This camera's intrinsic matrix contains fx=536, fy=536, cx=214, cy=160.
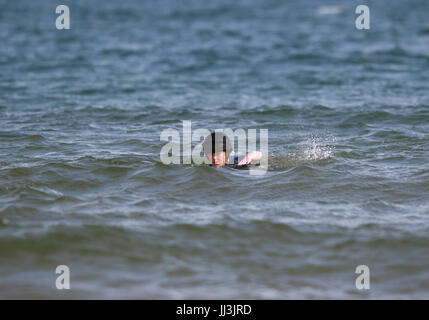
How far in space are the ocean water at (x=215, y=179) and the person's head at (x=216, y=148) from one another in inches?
11.8

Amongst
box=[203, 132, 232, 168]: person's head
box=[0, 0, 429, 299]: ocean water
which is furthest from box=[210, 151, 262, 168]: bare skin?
box=[0, 0, 429, 299]: ocean water

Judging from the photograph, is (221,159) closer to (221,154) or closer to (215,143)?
(221,154)

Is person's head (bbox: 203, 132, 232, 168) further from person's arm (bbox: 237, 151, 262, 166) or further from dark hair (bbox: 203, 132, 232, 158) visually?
A: person's arm (bbox: 237, 151, 262, 166)

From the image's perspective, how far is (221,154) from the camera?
8.66m

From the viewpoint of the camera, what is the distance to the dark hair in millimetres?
8531

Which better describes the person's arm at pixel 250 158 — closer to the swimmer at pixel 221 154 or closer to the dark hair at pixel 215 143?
the swimmer at pixel 221 154

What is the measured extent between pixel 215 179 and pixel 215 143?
70cm

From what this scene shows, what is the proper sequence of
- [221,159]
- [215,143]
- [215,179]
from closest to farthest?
[215,179] → [215,143] → [221,159]

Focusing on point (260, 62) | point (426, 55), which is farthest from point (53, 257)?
point (426, 55)

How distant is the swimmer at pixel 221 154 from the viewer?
28.1 ft

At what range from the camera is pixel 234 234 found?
20.8ft


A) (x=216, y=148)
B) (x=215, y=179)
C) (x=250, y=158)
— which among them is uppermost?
(x=216, y=148)

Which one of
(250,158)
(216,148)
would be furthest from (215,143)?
(250,158)

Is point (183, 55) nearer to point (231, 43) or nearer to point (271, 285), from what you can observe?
point (231, 43)
